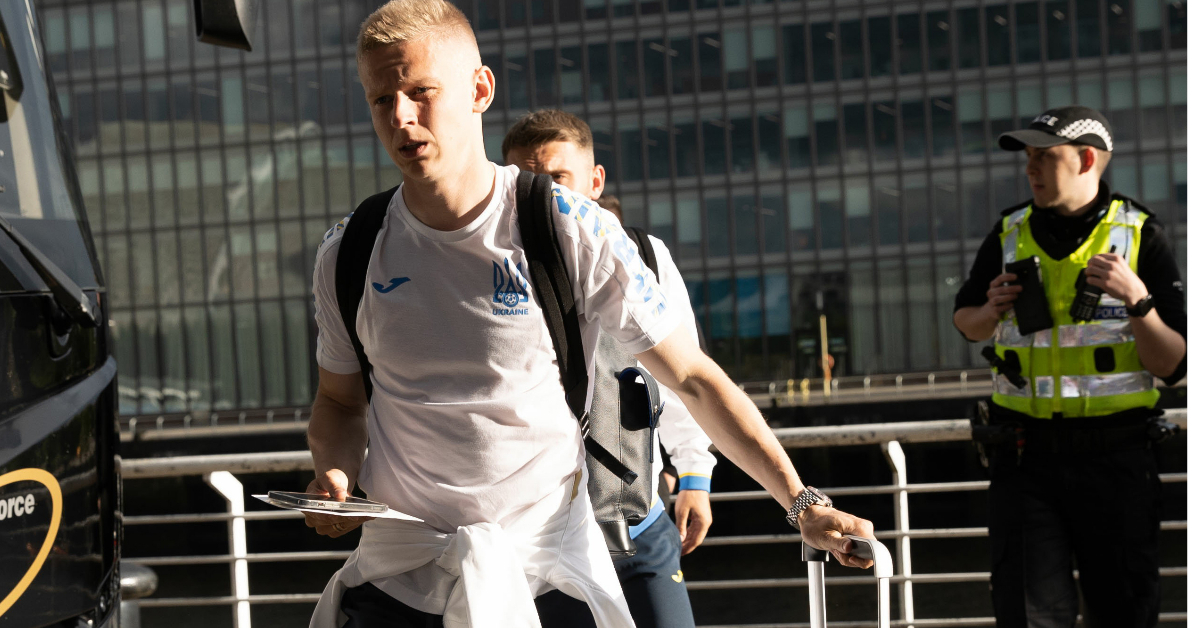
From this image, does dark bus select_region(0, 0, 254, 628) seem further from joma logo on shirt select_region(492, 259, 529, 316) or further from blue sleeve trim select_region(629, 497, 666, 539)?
blue sleeve trim select_region(629, 497, 666, 539)

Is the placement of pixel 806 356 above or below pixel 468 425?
below

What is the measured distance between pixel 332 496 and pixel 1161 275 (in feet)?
8.94

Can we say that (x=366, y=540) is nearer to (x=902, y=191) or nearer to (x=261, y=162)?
(x=902, y=191)

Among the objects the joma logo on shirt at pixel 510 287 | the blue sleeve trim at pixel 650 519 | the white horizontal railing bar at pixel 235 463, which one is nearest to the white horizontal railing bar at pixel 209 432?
the white horizontal railing bar at pixel 235 463

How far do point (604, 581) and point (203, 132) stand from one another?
45133 mm

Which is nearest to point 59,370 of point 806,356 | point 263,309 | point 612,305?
A: point 612,305

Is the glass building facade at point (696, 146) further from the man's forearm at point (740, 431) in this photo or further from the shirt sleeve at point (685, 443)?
the man's forearm at point (740, 431)

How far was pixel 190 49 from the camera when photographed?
145 feet

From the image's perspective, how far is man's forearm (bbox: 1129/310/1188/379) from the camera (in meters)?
3.54

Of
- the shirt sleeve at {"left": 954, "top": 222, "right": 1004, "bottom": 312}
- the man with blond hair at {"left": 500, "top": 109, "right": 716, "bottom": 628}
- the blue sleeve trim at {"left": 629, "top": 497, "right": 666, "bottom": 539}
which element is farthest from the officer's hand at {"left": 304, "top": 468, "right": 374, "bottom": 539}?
the shirt sleeve at {"left": 954, "top": 222, "right": 1004, "bottom": 312}

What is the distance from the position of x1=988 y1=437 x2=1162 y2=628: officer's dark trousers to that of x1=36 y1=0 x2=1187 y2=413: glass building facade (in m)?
36.7

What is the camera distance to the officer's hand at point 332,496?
6.64ft

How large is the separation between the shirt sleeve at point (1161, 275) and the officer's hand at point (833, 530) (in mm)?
2153

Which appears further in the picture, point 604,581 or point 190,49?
point 190,49
